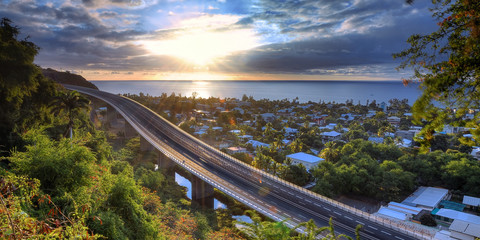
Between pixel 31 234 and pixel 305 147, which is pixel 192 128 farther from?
pixel 31 234

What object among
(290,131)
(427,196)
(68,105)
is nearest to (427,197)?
(427,196)

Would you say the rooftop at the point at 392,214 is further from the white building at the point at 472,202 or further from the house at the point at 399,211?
the white building at the point at 472,202

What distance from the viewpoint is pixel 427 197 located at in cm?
3534

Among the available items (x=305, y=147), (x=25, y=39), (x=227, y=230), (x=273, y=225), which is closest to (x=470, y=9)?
(x=273, y=225)

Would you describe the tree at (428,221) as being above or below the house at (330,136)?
below

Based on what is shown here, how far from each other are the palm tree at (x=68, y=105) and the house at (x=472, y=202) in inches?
1912

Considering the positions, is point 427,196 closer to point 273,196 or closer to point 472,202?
point 472,202

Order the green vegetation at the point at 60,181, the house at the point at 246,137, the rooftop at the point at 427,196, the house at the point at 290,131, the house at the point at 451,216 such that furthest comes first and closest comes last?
the house at the point at 290,131
the house at the point at 246,137
the rooftop at the point at 427,196
the house at the point at 451,216
the green vegetation at the point at 60,181

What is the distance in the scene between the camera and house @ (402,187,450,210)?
109 ft

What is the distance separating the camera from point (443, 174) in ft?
130

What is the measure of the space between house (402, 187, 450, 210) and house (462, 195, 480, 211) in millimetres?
2597

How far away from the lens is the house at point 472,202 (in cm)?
3266

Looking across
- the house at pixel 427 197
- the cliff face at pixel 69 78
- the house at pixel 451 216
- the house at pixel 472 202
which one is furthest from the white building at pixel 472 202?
the cliff face at pixel 69 78

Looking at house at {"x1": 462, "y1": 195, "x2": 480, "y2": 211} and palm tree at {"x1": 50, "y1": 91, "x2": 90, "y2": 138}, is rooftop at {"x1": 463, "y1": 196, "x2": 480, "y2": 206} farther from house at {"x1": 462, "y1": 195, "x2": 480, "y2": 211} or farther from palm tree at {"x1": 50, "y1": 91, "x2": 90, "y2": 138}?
palm tree at {"x1": 50, "y1": 91, "x2": 90, "y2": 138}
